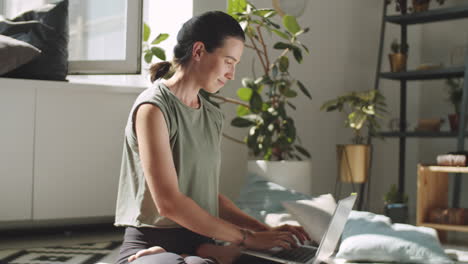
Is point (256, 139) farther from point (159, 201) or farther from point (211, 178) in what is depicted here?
point (159, 201)

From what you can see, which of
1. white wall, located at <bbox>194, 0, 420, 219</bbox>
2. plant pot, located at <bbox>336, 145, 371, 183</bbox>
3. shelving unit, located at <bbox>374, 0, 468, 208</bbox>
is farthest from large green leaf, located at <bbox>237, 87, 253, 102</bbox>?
shelving unit, located at <bbox>374, 0, 468, 208</bbox>

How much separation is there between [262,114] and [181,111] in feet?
5.49

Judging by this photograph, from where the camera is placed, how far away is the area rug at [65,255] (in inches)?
84.7

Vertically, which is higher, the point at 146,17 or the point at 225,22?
the point at 146,17

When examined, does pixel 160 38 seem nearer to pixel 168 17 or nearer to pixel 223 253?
pixel 168 17

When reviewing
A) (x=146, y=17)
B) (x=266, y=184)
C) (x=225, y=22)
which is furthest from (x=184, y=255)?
(x=146, y=17)

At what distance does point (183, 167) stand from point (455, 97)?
9.61 feet

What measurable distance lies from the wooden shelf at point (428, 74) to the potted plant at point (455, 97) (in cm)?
11

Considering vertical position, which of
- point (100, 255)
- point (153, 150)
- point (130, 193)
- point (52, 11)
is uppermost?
point (52, 11)

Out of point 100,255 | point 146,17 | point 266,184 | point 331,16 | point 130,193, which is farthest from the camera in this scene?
point 331,16

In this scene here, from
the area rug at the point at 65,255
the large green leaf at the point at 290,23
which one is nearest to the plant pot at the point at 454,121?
the large green leaf at the point at 290,23

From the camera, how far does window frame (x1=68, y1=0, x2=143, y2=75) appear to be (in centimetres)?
320

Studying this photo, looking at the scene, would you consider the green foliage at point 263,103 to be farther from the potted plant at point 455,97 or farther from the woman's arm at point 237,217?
the woman's arm at point 237,217

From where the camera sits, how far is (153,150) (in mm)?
1348
